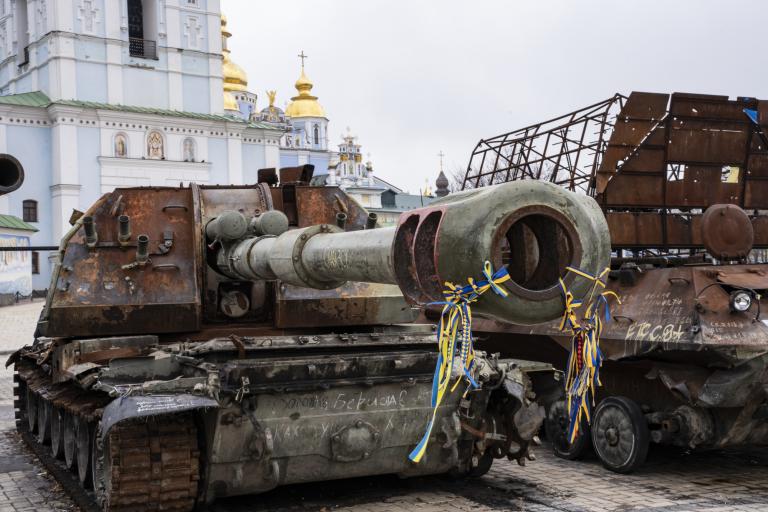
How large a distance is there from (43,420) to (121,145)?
3745 centimetres

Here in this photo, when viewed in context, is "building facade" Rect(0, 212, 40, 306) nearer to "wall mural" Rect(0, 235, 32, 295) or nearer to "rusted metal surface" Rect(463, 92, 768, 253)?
"wall mural" Rect(0, 235, 32, 295)

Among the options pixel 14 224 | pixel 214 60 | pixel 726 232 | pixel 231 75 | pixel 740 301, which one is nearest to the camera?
pixel 740 301

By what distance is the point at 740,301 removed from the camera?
7.81 m

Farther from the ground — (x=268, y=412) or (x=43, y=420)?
(x=268, y=412)

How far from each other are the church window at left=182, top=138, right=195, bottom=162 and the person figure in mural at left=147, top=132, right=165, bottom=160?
1.10 metres

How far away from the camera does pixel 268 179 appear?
9.34 m

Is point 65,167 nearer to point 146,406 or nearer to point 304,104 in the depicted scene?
point 304,104

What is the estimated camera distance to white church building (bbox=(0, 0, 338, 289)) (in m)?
44.5

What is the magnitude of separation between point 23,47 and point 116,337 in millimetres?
45376

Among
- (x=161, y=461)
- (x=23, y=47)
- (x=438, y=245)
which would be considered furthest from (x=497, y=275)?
(x=23, y=47)

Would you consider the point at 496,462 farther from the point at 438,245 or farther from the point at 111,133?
the point at 111,133

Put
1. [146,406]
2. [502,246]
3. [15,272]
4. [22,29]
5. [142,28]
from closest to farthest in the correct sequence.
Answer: [502,246] < [146,406] < [15,272] < [142,28] < [22,29]

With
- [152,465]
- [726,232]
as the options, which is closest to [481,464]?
[152,465]

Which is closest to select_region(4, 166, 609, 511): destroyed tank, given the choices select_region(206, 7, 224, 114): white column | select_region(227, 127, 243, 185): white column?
select_region(227, 127, 243, 185): white column
